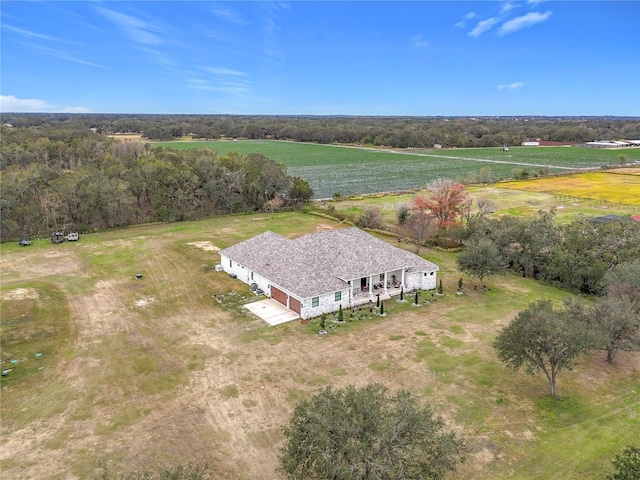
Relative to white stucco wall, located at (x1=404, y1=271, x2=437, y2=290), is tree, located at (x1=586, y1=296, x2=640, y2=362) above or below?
above

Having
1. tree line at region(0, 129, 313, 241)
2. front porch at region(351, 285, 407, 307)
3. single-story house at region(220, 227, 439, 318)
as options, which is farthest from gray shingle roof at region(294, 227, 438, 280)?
tree line at region(0, 129, 313, 241)

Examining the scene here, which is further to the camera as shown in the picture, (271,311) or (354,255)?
(354,255)

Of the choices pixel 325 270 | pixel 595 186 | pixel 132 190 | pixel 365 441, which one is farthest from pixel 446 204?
pixel 595 186

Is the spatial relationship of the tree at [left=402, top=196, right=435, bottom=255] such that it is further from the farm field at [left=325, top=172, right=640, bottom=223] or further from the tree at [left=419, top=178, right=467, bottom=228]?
the farm field at [left=325, top=172, right=640, bottom=223]

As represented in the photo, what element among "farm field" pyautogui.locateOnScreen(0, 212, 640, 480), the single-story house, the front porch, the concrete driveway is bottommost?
"farm field" pyautogui.locateOnScreen(0, 212, 640, 480)

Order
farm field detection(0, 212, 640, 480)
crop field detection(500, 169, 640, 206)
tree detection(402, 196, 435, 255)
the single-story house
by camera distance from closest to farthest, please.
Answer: farm field detection(0, 212, 640, 480), the single-story house, tree detection(402, 196, 435, 255), crop field detection(500, 169, 640, 206)

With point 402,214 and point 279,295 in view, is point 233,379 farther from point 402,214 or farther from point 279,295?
point 402,214
